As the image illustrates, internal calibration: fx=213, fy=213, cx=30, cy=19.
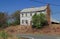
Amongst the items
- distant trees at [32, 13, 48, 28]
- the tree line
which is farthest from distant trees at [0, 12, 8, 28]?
distant trees at [32, 13, 48, 28]

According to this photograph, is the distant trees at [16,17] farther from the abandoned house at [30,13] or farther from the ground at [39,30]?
the ground at [39,30]

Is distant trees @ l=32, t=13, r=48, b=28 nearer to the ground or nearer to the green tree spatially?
the ground

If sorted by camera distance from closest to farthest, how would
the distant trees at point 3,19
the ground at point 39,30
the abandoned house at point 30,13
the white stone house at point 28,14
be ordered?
the ground at point 39,30 < the abandoned house at point 30,13 < the white stone house at point 28,14 < the distant trees at point 3,19

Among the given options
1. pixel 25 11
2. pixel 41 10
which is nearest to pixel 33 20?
pixel 41 10

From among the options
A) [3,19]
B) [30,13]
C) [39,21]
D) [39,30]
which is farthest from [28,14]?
[39,30]

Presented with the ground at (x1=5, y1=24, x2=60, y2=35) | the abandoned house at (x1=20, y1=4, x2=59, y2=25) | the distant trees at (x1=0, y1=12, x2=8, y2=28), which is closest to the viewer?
the ground at (x1=5, y1=24, x2=60, y2=35)

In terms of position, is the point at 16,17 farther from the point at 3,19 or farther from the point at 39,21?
the point at 39,21

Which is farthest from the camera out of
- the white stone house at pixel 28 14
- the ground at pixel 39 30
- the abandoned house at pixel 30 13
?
the white stone house at pixel 28 14

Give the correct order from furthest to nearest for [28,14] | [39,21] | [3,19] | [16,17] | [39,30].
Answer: [16,17] < [3,19] < [28,14] < [39,21] < [39,30]

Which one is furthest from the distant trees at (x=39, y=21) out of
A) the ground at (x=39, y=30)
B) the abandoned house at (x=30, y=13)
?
the abandoned house at (x=30, y=13)

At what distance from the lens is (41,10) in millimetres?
76062

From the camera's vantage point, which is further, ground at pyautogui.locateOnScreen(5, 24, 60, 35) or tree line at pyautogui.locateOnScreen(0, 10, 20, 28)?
tree line at pyautogui.locateOnScreen(0, 10, 20, 28)

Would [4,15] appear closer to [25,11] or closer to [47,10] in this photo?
[25,11]

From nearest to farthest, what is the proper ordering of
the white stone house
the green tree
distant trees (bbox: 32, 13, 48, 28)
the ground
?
1. the ground
2. distant trees (bbox: 32, 13, 48, 28)
3. the white stone house
4. the green tree
